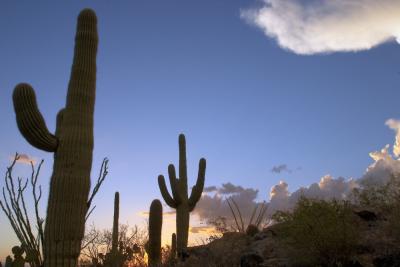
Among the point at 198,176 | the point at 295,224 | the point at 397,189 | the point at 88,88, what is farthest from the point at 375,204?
the point at 88,88

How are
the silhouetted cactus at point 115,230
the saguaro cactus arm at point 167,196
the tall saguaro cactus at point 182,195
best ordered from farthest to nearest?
the silhouetted cactus at point 115,230 → the saguaro cactus arm at point 167,196 → the tall saguaro cactus at point 182,195

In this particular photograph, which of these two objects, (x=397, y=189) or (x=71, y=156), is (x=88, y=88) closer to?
(x=71, y=156)

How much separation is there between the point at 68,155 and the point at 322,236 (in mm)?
5205

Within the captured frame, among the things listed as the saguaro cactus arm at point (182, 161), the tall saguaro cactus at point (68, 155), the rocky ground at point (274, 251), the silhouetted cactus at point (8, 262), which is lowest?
the silhouetted cactus at point (8, 262)

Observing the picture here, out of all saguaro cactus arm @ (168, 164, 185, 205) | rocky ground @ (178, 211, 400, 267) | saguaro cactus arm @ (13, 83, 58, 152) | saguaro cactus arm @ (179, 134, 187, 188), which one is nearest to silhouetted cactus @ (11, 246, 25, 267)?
saguaro cactus arm @ (13, 83, 58, 152)

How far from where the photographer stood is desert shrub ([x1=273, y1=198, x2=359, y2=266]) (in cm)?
861

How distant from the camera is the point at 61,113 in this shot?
8758 millimetres

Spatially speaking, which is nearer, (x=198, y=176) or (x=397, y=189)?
(x=397, y=189)

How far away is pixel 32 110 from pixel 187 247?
9.15 meters

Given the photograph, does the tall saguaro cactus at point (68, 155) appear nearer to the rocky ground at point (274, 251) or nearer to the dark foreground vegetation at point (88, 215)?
the dark foreground vegetation at point (88, 215)

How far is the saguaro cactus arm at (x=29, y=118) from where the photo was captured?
22.8 ft

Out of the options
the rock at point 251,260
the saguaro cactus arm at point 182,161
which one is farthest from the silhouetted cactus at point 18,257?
the saguaro cactus arm at point 182,161

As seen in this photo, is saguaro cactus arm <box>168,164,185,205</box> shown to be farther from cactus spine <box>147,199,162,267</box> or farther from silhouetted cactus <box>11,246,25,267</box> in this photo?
silhouetted cactus <box>11,246,25,267</box>

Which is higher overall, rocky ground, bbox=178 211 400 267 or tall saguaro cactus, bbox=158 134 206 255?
tall saguaro cactus, bbox=158 134 206 255
